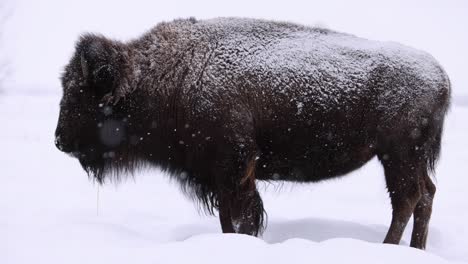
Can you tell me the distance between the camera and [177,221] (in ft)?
16.4

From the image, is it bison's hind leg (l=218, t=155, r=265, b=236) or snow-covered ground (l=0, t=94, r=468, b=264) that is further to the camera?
bison's hind leg (l=218, t=155, r=265, b=236)

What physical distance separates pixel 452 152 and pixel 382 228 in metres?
7.02

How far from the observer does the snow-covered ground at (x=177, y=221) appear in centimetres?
234

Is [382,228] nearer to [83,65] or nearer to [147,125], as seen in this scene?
[147,125]

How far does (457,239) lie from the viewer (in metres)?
4.70

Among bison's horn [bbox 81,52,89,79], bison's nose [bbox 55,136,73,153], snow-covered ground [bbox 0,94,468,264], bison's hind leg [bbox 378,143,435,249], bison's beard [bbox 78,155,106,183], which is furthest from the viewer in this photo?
bison's beard [bbox 78,155,106,183]

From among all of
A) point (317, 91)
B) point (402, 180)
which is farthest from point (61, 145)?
point (402, 180)

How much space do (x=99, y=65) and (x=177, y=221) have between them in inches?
71.7

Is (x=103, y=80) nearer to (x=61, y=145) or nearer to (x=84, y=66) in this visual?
(x=84, y=66)

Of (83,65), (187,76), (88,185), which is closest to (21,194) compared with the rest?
(88,185)

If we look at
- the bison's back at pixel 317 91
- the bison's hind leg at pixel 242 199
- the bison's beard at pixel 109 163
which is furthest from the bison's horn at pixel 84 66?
the bison's hind leg at pixel 242 199

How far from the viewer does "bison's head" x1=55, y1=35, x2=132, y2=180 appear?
13.0ft

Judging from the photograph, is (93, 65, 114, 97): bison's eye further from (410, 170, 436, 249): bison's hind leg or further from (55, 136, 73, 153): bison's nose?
(410, 170, 436, 249): bison's hind leg

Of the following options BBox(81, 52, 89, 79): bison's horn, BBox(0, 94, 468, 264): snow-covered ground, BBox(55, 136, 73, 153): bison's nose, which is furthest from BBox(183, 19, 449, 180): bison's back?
BBox(55, 136, 73, 153): bison's nose
